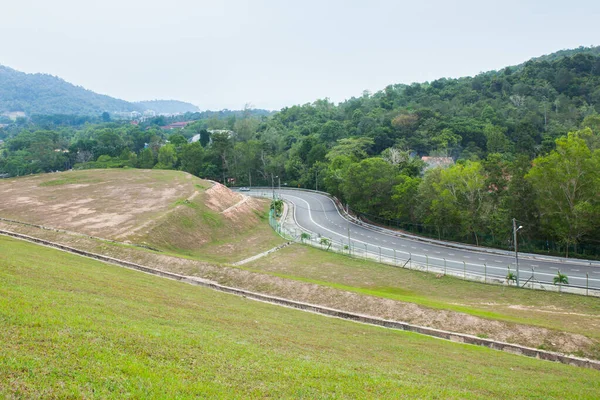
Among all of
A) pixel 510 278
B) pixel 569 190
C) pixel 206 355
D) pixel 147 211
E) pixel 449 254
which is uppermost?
pixel 569 190

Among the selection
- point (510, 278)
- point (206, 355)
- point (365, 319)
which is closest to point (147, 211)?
point (365, 319)

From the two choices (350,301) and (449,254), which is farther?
(449,254)

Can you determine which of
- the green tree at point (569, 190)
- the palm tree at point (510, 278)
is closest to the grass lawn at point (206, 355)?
the palm tree at point (510, 278)

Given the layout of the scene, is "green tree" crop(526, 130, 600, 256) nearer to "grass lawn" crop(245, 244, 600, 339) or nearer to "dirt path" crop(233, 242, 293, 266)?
"grass lawn" crop(245, 244, 600, 339)

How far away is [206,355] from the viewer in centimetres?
1449

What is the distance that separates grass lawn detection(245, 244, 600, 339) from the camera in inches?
1091

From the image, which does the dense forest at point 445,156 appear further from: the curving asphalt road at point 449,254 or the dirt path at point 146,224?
the dirt path at point 146,224

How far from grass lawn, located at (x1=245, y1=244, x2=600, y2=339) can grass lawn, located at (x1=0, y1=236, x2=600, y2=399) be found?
6.51m

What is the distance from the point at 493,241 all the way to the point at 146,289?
43.3 metres

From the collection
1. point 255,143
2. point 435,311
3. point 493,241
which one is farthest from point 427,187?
point 255,143

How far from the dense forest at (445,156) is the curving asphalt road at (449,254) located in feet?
10.6

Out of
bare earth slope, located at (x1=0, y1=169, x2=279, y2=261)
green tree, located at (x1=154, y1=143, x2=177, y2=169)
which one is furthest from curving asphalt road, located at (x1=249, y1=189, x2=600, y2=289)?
green tree, located at (x1=154, y1=143, x2=177, y2=169)

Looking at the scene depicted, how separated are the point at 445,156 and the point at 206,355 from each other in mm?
90953

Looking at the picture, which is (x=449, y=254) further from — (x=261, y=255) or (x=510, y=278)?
(x=261, y=255)
